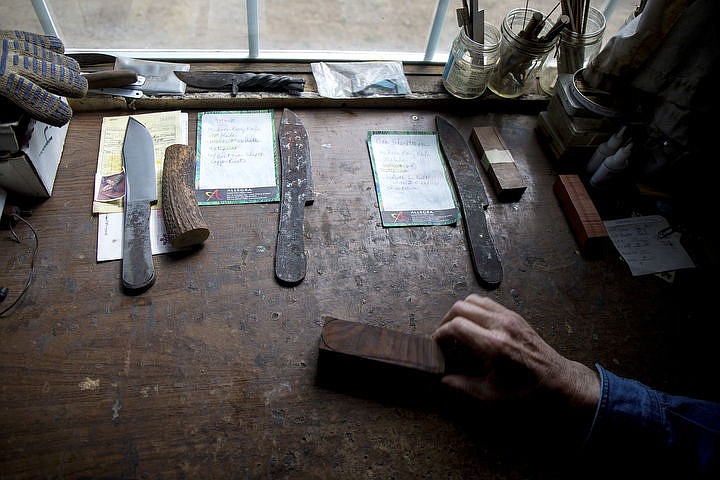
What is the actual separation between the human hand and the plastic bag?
69 centimetres

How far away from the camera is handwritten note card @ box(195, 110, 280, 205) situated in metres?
0.97

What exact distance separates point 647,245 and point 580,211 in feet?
0.55

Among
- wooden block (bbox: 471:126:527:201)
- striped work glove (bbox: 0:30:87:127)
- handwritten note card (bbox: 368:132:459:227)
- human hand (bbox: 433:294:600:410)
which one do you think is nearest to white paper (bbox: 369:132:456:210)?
handwritten note card (bbox: 368:132:459:227)

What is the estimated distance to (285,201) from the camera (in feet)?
A: 3.13

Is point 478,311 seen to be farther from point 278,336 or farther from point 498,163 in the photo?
point 498,163

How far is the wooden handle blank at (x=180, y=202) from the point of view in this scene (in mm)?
845

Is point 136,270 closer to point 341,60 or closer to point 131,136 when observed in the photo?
point 131,136

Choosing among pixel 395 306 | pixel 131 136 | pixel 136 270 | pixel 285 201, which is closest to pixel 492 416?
pixel 395 306

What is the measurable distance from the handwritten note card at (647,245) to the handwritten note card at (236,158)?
2.51 feet

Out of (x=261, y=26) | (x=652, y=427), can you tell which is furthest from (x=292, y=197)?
(x=261, y=26)

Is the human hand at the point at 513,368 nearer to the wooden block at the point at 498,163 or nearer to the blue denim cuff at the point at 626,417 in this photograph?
the blue denim cuff at the point at 626,417

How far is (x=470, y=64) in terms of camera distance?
3.76ft

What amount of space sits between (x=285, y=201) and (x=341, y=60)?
1.74 ft

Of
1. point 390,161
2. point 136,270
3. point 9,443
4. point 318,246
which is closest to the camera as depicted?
point 9,443
